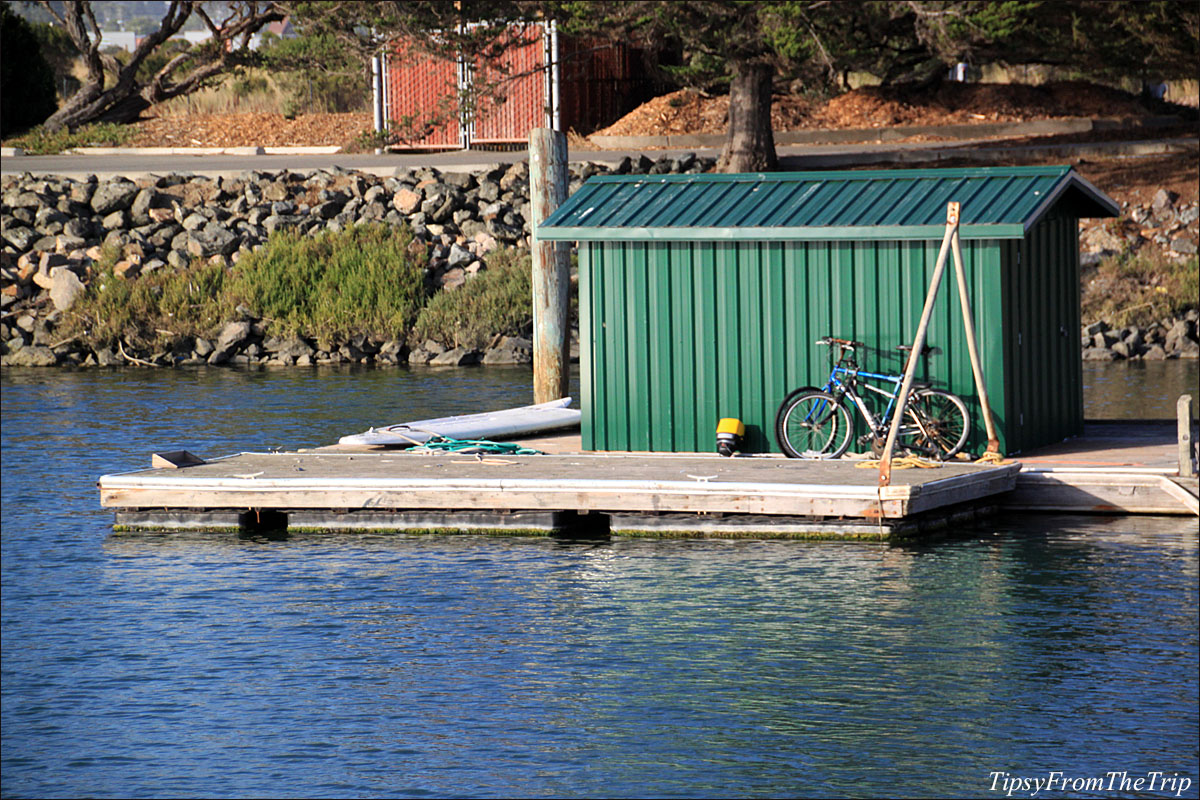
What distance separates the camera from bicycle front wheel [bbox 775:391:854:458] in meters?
16.9

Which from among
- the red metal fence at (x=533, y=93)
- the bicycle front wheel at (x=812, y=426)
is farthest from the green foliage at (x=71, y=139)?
the bicycle front wheel at (x=812, y=426)

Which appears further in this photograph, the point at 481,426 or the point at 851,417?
the point at 481,426

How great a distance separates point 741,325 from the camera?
17578 millimetres

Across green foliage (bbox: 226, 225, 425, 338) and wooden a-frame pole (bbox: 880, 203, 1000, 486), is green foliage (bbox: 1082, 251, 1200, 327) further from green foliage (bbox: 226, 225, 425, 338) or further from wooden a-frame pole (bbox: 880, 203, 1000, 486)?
wooden a-frame pole (bbox: 880, 203, 1000, 486)

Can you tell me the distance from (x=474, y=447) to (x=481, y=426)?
147cm

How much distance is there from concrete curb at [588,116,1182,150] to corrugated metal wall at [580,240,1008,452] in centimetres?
2594

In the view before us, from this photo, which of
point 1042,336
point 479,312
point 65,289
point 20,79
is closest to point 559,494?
point 1042,336

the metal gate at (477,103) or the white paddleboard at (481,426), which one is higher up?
the metal gate at (477,103)

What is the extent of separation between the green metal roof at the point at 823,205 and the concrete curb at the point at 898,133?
2479 centimetres

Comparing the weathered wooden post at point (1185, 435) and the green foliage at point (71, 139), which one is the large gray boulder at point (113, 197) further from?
the weathered wooden post at point (1185, 435)

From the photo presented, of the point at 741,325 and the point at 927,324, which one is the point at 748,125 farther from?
the point at 927,324

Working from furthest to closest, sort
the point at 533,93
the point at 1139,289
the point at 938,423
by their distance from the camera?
the point at 533,93 → the point at 1139,289 → the point at 938,423

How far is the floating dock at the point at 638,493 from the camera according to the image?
1534 cm

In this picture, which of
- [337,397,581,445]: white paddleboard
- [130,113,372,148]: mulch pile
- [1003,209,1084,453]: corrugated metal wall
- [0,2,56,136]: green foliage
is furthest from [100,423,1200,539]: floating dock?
[0,2,56,136]: green foliage
